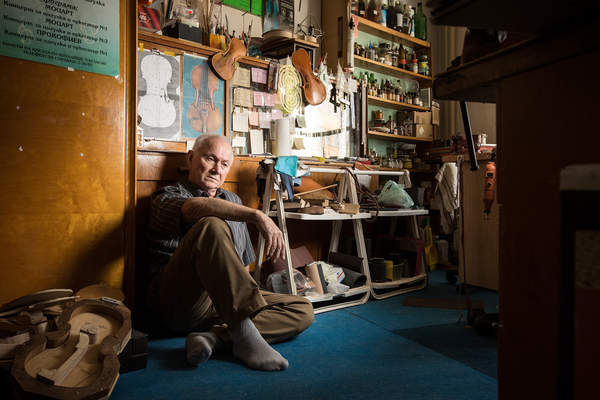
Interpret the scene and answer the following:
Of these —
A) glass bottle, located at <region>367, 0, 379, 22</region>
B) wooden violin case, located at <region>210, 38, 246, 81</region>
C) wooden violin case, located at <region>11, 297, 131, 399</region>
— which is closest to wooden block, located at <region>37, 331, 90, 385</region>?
wooden violin case, located at <region>11, 297, 131, 399</region>

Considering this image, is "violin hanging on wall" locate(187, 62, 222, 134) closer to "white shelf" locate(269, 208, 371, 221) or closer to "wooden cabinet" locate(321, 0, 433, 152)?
"white shelf" locate(269, 208, 371, 221)

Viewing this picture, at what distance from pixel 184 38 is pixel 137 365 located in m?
2.12

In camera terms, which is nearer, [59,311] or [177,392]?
[177,392]

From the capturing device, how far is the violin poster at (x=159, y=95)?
8.73ft

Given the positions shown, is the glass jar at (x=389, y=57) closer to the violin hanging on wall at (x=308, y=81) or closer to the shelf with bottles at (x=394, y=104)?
the shelf with bottles at (x=394, y=104)

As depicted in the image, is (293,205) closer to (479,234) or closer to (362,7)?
(479,234)

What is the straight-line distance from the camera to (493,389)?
1351mm

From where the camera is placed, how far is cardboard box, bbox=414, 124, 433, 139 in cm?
456

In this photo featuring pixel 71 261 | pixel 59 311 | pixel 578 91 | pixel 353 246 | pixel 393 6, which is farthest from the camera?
pixel 393 6

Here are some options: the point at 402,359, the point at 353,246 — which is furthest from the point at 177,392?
the point at 353,246

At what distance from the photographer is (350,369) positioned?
1.52 meters

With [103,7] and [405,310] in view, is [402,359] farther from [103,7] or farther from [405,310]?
Answer: [103,7]

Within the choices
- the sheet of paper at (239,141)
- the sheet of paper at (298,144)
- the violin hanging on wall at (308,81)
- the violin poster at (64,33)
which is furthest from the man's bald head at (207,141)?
the violin hanging on wall at (308,81)

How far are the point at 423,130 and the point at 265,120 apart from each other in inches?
84.7
